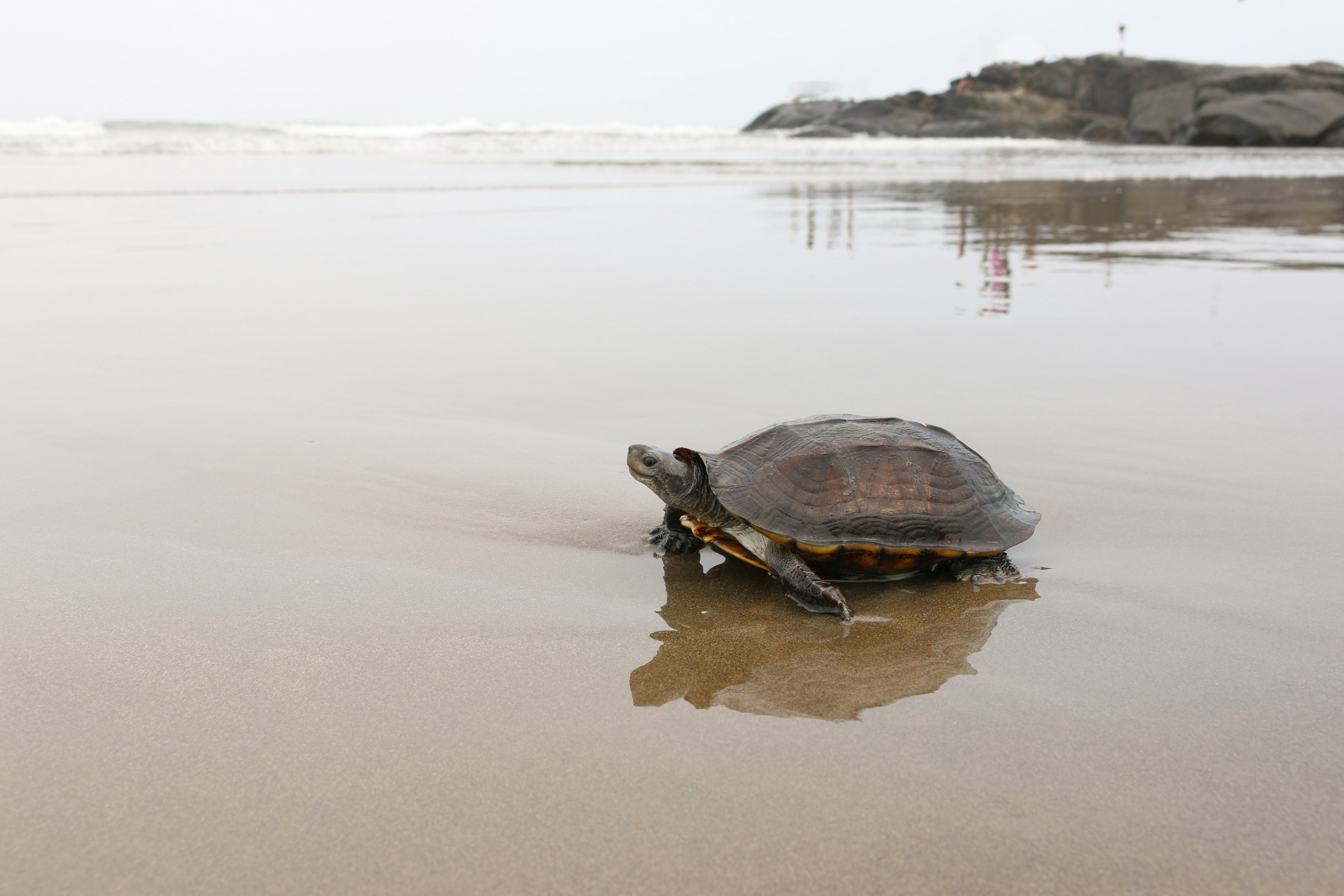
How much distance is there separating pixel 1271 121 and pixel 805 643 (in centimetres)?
4563

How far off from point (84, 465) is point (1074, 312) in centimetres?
589

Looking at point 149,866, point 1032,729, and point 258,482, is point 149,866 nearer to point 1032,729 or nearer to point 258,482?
point 1032,729

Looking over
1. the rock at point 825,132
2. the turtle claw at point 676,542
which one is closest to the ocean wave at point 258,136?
the rock at point 825,132

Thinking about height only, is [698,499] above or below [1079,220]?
below

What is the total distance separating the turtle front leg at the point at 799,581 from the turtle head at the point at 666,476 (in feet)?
0.78

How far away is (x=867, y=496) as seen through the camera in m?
2.81

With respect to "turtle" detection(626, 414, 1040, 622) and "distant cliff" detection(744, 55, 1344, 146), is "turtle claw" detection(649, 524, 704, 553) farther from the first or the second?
"distant cliff" detection(744, 55, 1344, 146)

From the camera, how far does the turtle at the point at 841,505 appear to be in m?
2.76

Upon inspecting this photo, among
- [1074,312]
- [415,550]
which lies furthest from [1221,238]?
[415,550]

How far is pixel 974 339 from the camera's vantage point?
18.5ft

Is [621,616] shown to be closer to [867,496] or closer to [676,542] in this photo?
[676,542]

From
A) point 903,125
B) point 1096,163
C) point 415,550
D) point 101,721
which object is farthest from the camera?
point 903,125

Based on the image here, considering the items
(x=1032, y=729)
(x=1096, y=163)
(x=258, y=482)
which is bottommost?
(x=1032, y=729)

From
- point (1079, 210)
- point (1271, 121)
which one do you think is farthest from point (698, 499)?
point (1271, 121)
